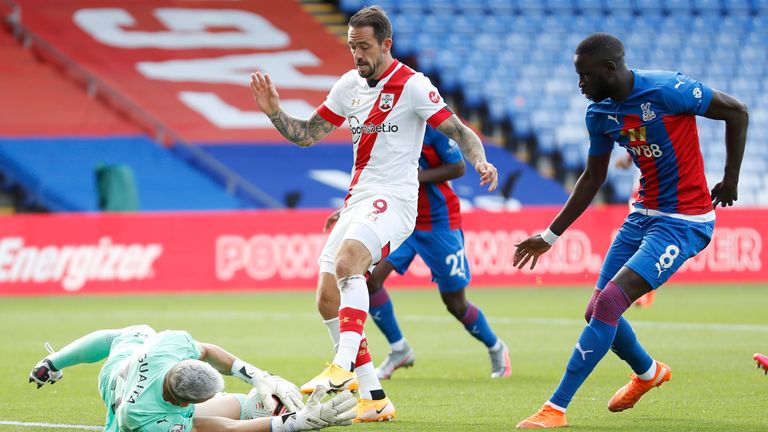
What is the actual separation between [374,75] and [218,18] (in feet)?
79.4

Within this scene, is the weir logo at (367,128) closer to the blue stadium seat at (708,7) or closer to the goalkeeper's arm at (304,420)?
the goalkeeper's arm at (304,420)

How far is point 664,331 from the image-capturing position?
46.1 ft

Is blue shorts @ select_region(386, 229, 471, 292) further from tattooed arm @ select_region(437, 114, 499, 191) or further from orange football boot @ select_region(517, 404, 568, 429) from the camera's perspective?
orange football boot @ select_region(517, 404, 568, 429)

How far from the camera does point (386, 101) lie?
26.3 feet

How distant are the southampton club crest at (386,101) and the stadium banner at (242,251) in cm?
1130

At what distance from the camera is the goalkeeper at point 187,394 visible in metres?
6.27

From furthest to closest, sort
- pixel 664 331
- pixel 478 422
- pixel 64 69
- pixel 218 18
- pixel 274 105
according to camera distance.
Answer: pixel 218 18 → pixel 64 69 → pixel 664 331 → pixel 274 105 → pixel 478 422

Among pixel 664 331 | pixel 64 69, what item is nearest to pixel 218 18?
pixel 64 69

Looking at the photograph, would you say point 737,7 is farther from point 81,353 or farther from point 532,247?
point 81,353

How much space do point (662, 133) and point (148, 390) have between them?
3.41 m

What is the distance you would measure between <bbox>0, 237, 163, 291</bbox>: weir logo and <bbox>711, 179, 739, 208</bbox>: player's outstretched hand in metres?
14.2

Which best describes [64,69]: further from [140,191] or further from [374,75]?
[374,75]

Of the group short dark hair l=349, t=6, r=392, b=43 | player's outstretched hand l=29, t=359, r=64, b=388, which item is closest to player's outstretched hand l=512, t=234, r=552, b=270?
short dark hair l=349, t=6, r=392, b=43

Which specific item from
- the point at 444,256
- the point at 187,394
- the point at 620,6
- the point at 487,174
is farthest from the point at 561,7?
the point at 187,394
